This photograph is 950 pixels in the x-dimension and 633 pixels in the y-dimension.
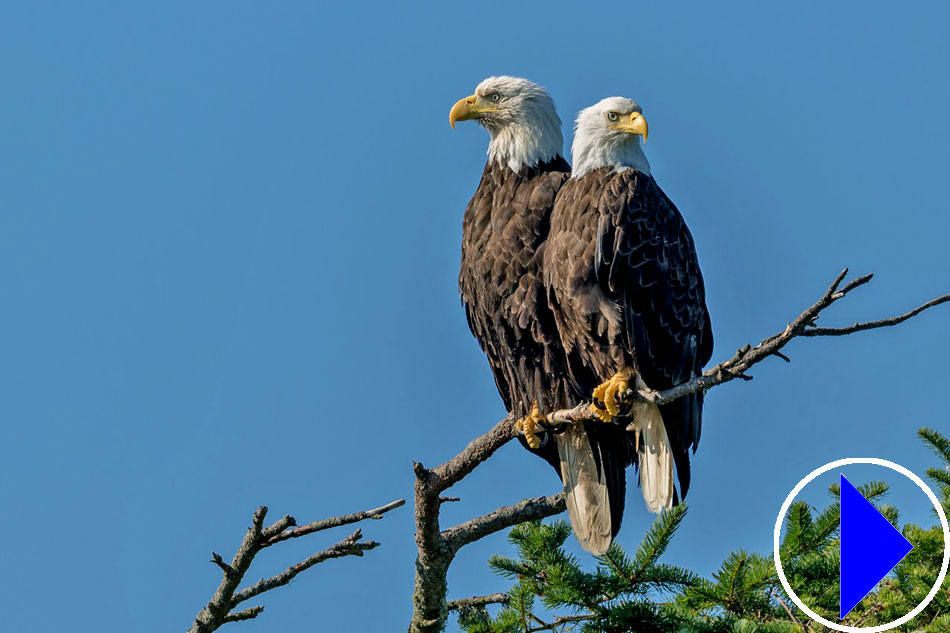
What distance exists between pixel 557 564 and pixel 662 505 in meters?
0.99

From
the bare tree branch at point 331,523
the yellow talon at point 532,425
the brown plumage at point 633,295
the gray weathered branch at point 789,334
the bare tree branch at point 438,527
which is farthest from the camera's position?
the yellow talon at point 532,425

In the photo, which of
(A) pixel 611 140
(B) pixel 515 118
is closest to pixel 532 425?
(A) pixel 611 140

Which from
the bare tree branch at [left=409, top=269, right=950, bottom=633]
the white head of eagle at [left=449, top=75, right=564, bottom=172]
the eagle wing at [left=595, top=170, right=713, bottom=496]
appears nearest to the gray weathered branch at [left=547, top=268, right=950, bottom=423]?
the bare tree branch at [left=409, top=269, right=950, bottom=633]

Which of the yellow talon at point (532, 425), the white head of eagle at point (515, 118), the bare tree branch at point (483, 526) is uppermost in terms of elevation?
the white head of eagle at point (515, 118)

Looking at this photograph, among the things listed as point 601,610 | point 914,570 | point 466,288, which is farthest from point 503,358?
point 914,570

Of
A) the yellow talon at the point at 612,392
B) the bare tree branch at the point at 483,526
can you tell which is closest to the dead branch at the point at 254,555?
the bare tree branch at the point at 483,526

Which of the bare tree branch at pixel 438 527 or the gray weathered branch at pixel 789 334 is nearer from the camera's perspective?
the gray weathered branch at pixel 789 334

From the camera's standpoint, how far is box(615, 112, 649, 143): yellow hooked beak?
580 centimetres

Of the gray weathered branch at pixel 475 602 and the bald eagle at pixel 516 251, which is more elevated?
the bald eagle at pixel 516 251

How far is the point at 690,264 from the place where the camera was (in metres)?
5.89

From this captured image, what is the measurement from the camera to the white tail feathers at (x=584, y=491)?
234 inches

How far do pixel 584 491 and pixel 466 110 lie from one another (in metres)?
2.13

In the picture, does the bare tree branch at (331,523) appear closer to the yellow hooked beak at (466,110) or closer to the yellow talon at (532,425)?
the yellow talon at (532,425)

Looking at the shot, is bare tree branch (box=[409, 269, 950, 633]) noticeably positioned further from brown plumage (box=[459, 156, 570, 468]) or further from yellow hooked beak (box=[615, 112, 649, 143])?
yellow hooked beak (box=[615, 112, 649, 143])
